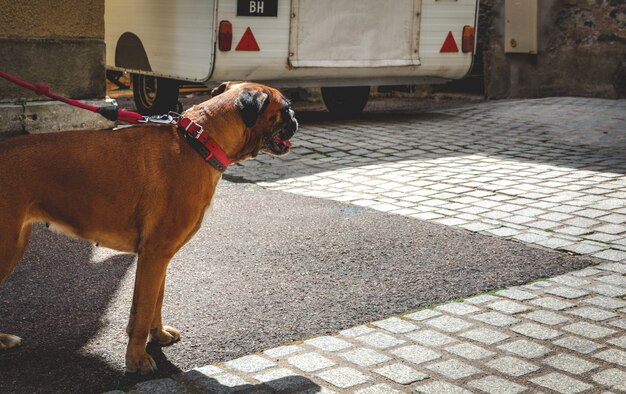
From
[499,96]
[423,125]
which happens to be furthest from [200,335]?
[499,96]

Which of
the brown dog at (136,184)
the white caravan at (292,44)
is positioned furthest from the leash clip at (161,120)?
the white caravan at (292,44)

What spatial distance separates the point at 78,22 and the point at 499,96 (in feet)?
30.4

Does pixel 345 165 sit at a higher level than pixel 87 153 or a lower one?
lower

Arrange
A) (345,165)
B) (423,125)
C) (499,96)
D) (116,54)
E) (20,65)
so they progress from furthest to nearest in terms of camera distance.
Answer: (499,96), (116,54), (423,125), (345,165), (20,65)

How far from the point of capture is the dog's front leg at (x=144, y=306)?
13.0 ft

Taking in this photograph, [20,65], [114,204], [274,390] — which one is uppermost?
[20,65]

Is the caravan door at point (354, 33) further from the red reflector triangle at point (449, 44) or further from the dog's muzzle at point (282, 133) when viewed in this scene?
the dog's muzzle at point (282, 133)

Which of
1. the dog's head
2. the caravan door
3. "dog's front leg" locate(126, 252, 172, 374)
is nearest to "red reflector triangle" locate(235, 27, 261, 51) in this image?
the caravan door

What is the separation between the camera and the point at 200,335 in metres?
4.54

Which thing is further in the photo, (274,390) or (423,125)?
(423,125)

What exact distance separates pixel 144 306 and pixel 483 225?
3592 millimetres

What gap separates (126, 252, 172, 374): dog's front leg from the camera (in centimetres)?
395

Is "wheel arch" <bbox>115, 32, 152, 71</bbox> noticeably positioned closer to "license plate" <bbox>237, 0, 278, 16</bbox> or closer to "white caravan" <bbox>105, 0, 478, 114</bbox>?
"white caravan" <bbox>105, 0, 478, 114</bbox>

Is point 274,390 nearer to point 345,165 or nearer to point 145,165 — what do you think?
point 145,165
